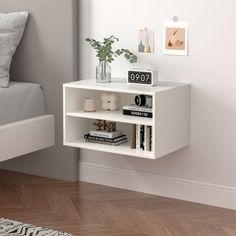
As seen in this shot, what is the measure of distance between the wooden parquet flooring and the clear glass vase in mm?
700

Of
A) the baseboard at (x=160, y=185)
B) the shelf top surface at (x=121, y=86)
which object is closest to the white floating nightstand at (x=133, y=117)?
the shelf top surface at (x=121, y=86)

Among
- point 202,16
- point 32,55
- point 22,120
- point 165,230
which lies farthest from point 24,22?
point 165,230

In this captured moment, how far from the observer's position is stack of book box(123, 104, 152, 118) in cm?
381

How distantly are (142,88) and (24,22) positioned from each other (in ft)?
3.40

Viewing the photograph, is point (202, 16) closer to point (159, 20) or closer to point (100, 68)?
point (159, 20)

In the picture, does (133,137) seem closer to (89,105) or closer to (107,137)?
(107,137)

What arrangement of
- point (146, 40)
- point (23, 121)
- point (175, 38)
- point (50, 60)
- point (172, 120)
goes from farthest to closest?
1. point (50, 60)
2. point (23, 121)
3. point (146, 40)
4. point (175, 38)
5. point (172, 120)

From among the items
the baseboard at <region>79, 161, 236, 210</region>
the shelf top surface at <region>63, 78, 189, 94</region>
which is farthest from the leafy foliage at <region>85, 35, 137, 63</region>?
the baseboard at <region>79, 161, 236, 210</region>

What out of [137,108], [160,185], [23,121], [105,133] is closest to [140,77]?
[137,108]

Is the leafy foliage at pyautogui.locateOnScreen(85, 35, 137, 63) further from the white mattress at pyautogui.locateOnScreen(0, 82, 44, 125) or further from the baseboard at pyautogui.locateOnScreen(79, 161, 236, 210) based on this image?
the baseboard at pyautogui.locateOnScreen(79, 161, 236, 210)

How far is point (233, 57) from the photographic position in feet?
12.4

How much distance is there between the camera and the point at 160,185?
4.15 m

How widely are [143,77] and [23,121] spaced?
84cm

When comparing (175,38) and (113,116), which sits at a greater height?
(175,38)
